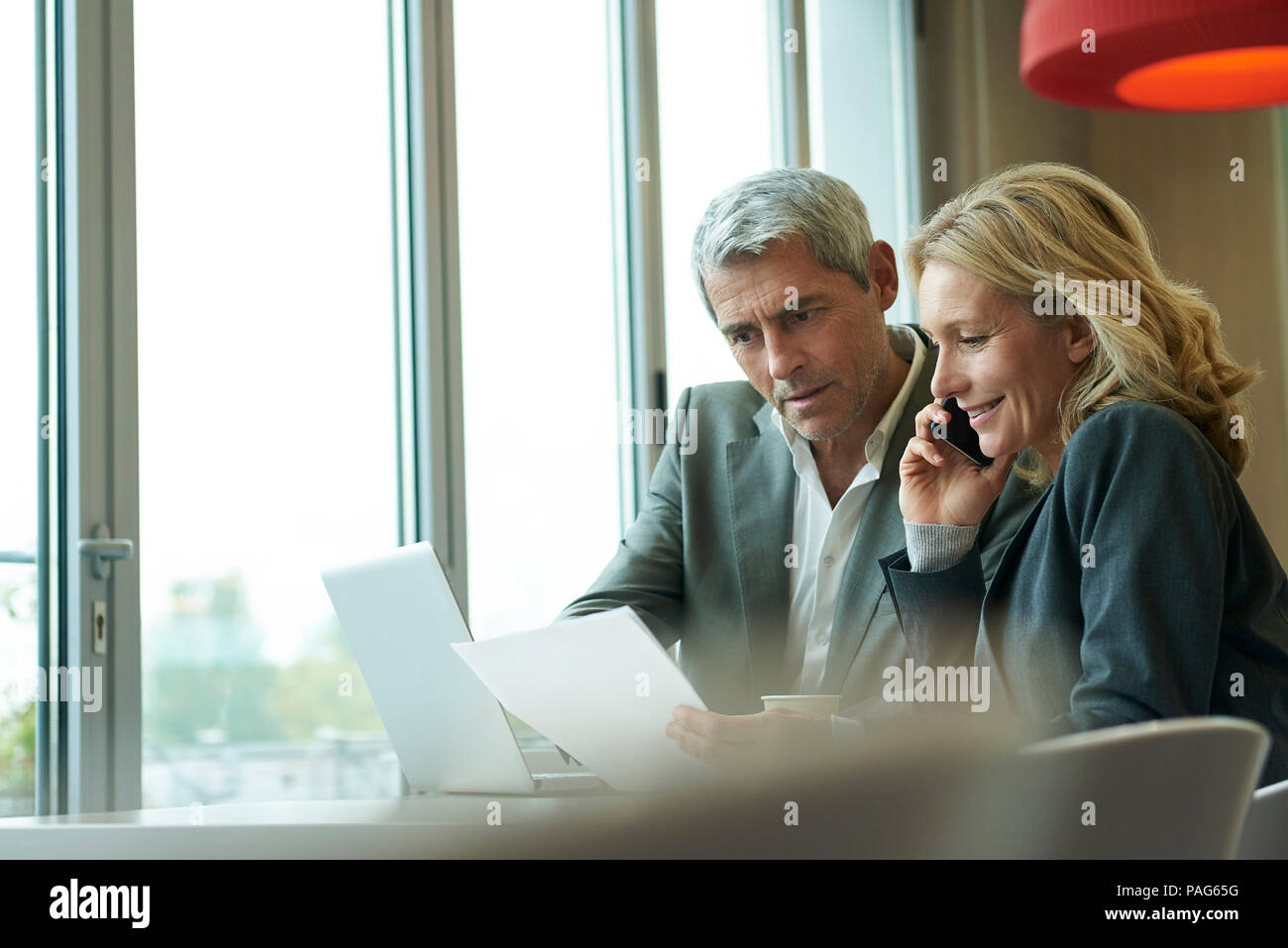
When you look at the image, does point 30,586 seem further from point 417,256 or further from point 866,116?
point 866,116

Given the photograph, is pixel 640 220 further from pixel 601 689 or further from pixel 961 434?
pixel 601 689

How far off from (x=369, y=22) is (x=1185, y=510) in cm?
239

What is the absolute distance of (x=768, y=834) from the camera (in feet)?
2.67

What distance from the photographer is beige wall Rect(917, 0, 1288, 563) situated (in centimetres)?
386

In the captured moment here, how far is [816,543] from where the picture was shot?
207cm

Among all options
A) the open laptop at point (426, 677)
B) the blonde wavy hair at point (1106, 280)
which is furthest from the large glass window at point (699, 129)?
the open laptop at point (426, 677)

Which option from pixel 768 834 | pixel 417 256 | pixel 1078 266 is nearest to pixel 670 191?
pixel 417 256

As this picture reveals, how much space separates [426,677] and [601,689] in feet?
0.91

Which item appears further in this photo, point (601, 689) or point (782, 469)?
point (782, 469)

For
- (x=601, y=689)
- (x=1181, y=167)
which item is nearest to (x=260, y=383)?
(x=601, y=689)

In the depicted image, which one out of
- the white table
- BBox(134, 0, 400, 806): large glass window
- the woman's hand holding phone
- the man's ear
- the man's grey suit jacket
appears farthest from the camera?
BBox(134, 0, 400, 806): large glass window

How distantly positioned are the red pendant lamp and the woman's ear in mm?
698

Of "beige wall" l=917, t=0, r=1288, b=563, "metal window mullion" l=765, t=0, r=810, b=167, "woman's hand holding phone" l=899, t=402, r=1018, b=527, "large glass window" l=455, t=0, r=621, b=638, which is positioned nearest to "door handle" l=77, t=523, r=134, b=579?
"large glass window" l=455, t=0, r=621, b=638

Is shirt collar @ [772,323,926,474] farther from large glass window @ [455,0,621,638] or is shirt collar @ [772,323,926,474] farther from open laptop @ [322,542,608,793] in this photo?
large glass window @ [455,0,621,638]
